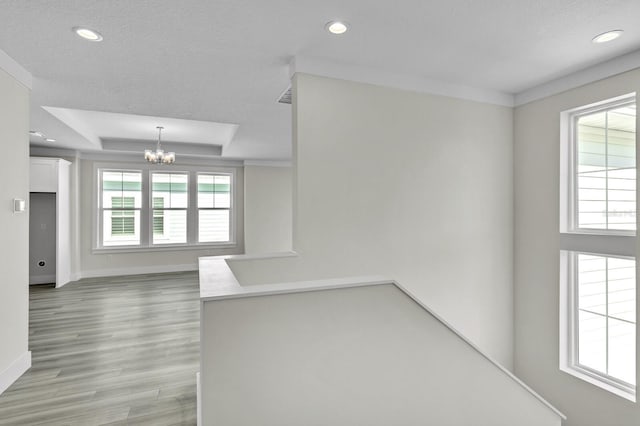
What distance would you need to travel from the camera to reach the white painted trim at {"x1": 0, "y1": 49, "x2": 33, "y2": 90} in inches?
103

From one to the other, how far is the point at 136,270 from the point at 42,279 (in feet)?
5.32

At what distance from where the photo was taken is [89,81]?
3168 millimetres

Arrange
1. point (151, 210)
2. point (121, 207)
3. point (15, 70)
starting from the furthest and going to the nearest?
point (151, 210) → point (121, 207) → point (15, 70)

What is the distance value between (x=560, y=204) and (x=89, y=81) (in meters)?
4.92

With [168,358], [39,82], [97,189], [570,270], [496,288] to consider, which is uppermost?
[39,82]

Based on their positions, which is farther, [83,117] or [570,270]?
[83,117]

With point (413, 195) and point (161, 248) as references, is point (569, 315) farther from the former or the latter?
point (161, 248)

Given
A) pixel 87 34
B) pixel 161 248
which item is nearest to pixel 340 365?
pixel 87 34

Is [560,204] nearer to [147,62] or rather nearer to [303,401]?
[303,401]

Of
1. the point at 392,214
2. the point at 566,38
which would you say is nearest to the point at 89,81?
the point at 392,214

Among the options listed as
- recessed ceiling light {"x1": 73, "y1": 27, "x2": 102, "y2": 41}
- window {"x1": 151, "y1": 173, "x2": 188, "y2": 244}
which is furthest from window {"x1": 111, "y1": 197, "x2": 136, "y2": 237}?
recessed ceiling light {"x1": 73, "y1": 27, "x2": 102, "y2": 41}

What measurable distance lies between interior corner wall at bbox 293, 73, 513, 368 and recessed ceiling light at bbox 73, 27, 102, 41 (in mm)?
1503

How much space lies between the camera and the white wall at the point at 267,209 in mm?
7973

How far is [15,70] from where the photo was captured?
2779 millimetres
